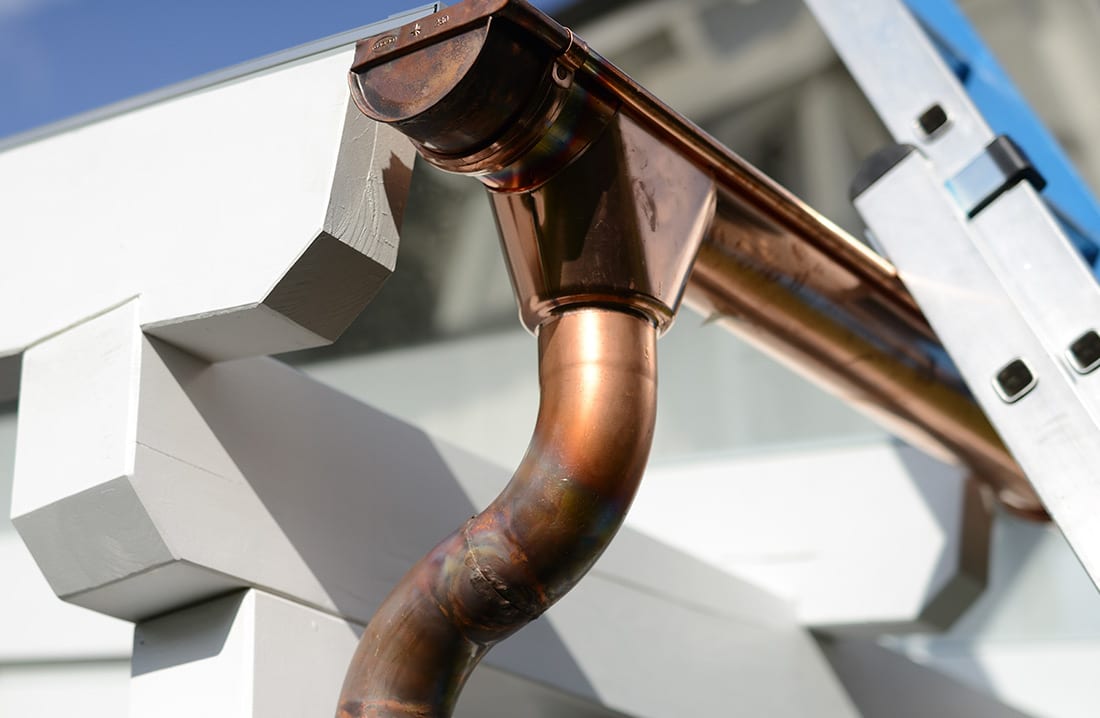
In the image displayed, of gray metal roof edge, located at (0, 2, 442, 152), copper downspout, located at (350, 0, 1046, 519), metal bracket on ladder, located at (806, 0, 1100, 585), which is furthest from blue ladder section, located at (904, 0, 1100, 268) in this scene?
gray metal roof edge, located at (0, 2, 442, 152)

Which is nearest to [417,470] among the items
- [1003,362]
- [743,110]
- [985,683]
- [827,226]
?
[827,226]

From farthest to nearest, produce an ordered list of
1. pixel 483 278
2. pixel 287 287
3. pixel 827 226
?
pixel 483 278 < pixel 827 226 < pixel 287 287

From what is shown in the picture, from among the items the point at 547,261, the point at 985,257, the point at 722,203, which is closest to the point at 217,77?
the point at 547,261

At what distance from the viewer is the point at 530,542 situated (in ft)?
3.43

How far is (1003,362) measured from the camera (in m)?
1.27

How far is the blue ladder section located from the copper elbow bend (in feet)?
2.00

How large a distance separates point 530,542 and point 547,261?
241 millimetres

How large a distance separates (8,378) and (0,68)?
0.95ft

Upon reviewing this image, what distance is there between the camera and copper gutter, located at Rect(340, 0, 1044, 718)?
0.99 m

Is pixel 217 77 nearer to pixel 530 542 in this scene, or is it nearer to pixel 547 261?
pixel 547 261

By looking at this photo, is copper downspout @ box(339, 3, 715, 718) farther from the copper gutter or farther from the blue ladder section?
the blue ladder section

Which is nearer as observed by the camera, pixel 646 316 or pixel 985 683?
pixel 646 316

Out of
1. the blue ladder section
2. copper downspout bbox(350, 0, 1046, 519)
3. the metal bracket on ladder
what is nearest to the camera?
copper downspout bbox(350, 0, 1046, 519)

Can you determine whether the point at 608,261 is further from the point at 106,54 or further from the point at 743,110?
the point at 743,110
